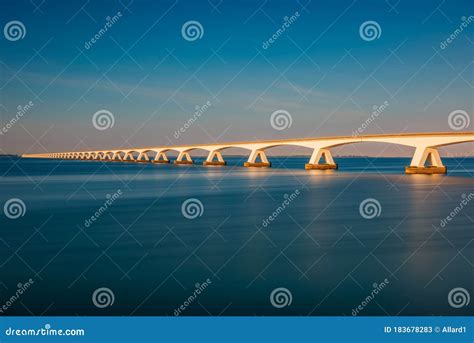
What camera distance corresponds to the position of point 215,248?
520 inches

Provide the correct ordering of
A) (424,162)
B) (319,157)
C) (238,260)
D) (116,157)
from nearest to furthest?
1. (238,260)
2. (424,162)
3. (319,157)
4. (116,157)

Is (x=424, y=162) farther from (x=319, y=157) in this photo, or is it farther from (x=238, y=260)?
(x=238, y=260)

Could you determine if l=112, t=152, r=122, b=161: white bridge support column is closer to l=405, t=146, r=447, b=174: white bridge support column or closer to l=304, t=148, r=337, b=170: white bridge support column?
l=304, t=148, r=337, b=170: white bridge support column

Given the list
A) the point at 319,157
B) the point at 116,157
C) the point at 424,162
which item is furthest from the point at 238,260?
the point at 116,157

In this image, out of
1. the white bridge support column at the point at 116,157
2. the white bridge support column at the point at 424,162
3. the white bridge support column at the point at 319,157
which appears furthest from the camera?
the white bridge support column at the point at 116,157

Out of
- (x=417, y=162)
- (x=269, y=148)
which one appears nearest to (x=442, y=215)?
(x=417, y=162)

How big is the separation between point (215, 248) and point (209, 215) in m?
7.22

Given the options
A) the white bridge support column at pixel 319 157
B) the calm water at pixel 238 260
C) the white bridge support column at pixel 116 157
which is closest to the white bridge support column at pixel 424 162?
the white bridge support column at pixel 319 157

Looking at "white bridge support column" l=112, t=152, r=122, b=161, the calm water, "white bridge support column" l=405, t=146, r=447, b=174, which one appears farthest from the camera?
"white bridge support column" l=112, t=152, r=122, b=161

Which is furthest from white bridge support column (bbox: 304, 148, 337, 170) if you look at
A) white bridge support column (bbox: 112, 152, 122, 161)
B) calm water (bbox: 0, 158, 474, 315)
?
white bridge support column (bbox: 112, 152, 122, 161)

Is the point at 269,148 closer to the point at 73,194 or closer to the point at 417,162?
the point at 417,162

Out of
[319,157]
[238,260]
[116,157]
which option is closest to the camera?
[238,260]

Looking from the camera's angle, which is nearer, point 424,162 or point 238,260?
point 238,260

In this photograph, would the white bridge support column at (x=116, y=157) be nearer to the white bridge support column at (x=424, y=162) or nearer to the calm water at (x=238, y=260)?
the white bridge support column at (x=424, y=162)
